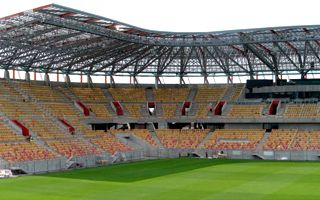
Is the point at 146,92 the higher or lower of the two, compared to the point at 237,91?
higher

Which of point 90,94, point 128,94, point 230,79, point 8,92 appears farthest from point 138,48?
point 230,79

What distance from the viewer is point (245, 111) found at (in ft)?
248

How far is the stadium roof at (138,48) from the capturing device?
50812 mm

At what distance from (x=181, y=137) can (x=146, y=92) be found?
13994mm

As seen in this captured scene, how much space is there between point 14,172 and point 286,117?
3958cm

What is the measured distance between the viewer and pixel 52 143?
58594 mm

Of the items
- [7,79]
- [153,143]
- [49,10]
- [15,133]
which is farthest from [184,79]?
[49,10]

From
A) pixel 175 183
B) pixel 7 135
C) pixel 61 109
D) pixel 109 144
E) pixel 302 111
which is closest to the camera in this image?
pixel 175 183

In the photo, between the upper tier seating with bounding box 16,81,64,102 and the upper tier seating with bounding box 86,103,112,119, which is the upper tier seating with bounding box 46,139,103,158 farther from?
the upper tier seating with bounding box 86,103,112,119

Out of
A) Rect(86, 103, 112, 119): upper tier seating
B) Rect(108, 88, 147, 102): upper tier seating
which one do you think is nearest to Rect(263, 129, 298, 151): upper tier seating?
Rect(108, 88, 147, 102): upper tier seating

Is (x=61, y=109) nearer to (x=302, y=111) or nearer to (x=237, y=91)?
(x=237, y=91)

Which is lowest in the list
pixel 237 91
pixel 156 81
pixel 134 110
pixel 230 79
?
pixel 134 110

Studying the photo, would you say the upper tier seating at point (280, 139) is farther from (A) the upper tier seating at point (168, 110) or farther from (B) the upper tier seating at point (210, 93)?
(A) the upper tier seating at point (168, 110)

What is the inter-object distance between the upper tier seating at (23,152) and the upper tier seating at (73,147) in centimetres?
213
